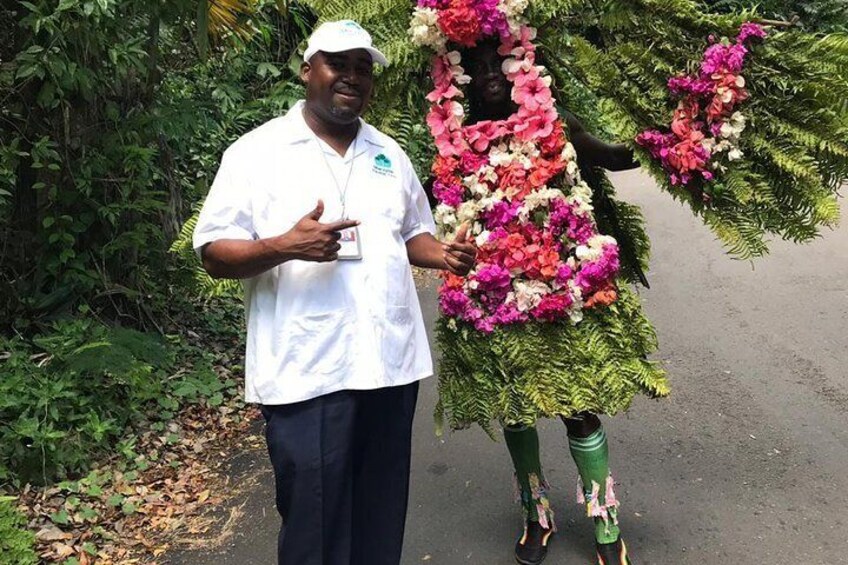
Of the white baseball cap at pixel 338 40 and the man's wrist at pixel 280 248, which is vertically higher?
the white baseball cap at pixel 338 40

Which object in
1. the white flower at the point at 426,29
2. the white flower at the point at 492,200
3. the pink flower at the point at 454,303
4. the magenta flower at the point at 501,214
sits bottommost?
the pink flower at the point at 454,303

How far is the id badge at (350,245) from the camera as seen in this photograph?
2.06 metres

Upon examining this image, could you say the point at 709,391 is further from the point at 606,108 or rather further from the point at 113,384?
the point at 113,384

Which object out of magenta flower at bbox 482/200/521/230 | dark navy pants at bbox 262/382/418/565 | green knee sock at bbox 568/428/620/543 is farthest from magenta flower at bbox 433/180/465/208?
green knee sock at bbox 568/428/620/543

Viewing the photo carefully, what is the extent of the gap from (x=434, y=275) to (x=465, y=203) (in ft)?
19.5

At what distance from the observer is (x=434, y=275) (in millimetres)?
8602

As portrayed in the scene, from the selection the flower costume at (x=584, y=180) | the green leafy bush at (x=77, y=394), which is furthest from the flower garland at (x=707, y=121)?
the green leafy bush at (x=77, y=394)

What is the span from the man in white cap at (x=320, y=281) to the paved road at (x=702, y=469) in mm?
1177

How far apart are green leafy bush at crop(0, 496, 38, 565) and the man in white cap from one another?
4.92 ft

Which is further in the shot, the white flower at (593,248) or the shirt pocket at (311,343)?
the white flower at (593,248)

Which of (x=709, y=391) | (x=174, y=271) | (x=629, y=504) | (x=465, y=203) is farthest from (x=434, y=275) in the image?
(x=465, y=203)

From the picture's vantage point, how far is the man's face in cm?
210

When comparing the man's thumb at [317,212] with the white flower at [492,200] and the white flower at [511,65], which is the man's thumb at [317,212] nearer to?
the white flower at [492,200]

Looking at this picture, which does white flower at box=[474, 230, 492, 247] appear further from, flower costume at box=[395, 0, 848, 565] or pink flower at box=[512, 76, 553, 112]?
pink flower at box=[512, 76, 553, 112]
